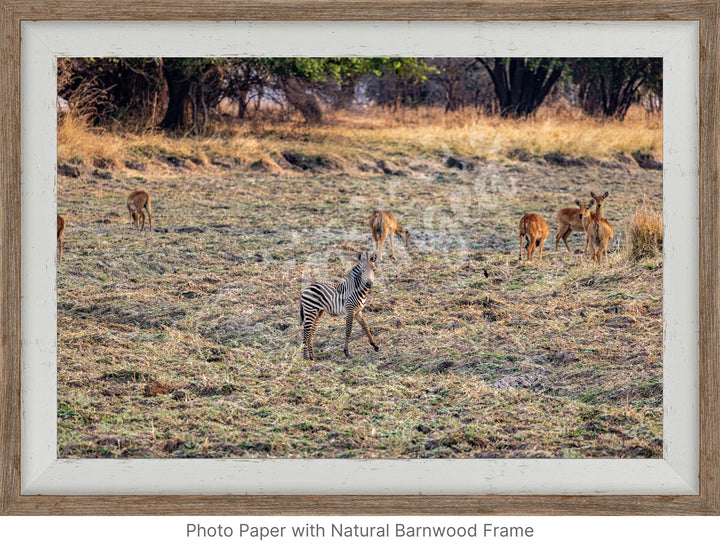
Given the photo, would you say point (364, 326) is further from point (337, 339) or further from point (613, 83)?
point (613, 83)

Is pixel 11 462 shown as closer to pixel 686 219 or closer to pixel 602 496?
pixel 602 496

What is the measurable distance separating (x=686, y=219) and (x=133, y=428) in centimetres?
358

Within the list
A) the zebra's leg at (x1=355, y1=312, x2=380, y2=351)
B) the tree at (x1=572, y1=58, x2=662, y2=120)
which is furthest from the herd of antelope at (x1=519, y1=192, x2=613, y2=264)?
the tree at (x1=572, y1=58, x2=662, y2=120)

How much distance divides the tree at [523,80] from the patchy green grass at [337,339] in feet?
34.6

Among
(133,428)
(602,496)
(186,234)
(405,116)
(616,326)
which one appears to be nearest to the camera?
(602,496)

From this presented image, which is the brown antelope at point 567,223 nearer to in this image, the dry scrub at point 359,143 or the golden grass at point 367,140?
the dry scrub at point 359,143

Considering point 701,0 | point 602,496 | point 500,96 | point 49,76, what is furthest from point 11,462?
point 500,96

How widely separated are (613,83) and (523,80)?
2.34 m

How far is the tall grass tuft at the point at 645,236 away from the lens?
8.88 metres

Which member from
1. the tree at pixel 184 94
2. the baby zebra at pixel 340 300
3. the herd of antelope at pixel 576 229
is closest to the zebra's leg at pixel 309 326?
the baby zebra at pixel 340 300

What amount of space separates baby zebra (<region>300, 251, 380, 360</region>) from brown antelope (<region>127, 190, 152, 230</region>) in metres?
4.45

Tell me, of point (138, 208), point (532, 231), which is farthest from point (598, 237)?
point (138, 208)

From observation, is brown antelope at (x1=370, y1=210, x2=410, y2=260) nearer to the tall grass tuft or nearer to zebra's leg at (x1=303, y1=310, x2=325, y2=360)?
the tall grass tuft

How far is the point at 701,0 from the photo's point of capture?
4703 millimetres
